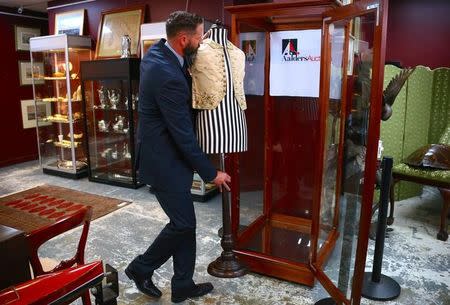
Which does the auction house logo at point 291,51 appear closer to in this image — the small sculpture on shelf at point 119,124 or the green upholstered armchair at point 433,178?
the green upholstered armchair at point 433,178

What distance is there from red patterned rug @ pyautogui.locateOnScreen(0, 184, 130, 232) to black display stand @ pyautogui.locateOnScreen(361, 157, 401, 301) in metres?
2.73

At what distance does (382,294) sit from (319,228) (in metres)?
0.58

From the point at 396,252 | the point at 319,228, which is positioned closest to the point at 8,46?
the point at 319,228

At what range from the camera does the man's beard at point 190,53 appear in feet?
6.74

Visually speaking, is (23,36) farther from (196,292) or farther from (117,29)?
(196,292)

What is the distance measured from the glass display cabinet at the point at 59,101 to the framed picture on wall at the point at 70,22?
13.7 inches

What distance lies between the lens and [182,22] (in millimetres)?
1984

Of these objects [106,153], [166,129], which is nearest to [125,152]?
[106,153]

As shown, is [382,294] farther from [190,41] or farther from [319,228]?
[190,41]

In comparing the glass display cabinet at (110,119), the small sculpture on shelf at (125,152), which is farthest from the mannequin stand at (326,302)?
the small sculpture on shelf at (125,152)

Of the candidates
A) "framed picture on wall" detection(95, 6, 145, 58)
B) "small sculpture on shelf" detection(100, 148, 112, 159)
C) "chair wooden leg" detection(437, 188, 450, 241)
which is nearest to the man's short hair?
"chair wooden leg" detection(437, 188, 450, 241)

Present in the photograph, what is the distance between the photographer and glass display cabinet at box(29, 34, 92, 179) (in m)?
5.15

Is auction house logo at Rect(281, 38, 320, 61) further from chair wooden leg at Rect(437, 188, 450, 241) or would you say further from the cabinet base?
the cabinet base

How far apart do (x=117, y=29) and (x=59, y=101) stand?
4.86 ft
